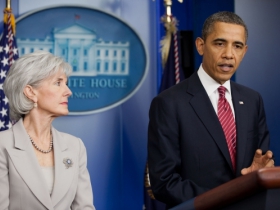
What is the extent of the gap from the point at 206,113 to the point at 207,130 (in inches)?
3.0

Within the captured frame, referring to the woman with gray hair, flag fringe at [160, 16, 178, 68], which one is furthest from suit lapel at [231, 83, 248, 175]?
flag fringe at [160, 16, 178, 68]

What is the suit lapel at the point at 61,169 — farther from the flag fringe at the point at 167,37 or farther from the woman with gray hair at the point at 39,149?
the flag fringe at the point at 167,37

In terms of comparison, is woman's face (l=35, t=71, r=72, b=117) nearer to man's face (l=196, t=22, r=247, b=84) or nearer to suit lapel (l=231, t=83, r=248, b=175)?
man's face (l=196, t=22, r=247, b=84)

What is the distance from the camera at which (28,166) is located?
7.30 feet

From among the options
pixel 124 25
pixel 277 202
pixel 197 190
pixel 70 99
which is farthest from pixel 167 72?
pixel 277 202

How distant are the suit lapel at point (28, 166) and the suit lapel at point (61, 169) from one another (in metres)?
0.05

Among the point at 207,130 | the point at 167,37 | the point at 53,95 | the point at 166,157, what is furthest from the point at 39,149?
the point at 167,37

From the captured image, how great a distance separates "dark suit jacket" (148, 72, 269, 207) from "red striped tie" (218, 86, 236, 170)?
0.03 meters

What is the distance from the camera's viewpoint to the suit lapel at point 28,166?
2189mm

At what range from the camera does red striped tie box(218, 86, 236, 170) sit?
→ 221 centimetres

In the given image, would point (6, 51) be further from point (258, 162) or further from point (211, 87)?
point (258, 162)

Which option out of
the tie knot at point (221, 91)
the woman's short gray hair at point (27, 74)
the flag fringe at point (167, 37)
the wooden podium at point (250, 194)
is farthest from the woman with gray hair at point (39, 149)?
the flag fringe at point (167, 37)

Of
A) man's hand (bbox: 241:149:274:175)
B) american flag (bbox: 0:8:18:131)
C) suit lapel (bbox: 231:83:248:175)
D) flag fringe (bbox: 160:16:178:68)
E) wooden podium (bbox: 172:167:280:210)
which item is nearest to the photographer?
wooden podium (bbox: 172:167:280:210)

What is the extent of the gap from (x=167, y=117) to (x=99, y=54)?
2216mm
